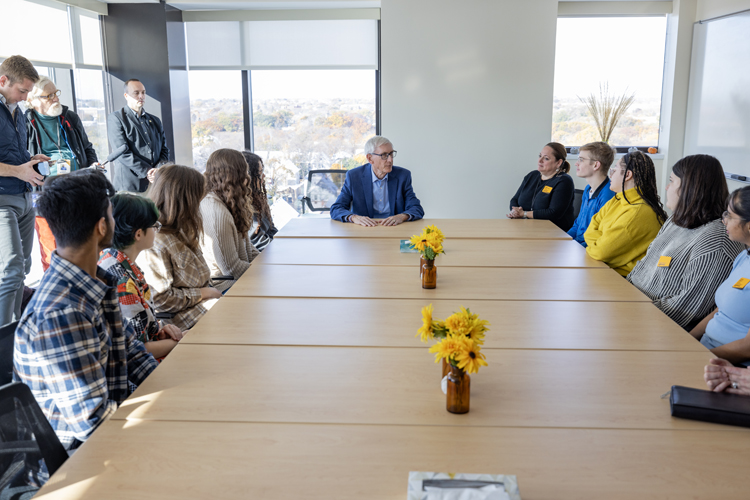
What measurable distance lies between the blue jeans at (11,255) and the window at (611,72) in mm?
5508

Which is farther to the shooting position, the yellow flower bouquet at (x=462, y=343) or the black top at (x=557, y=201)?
the black top at (x=557, y=201)

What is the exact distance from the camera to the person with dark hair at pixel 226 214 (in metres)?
3.46

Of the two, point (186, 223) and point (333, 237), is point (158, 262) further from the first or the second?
point (333, 237)

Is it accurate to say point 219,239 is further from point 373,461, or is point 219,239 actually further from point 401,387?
point 373,461

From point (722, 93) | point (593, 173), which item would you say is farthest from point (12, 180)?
point (722, 93)

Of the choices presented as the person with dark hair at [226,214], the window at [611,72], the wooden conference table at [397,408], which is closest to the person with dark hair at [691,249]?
the wooden conference table at [397,408]

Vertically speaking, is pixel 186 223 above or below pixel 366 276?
above

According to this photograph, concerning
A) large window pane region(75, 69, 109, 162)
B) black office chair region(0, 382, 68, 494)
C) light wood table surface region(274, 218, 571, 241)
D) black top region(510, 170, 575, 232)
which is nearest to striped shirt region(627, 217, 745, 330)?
light wood table surface region(274, 218, 571, 241)

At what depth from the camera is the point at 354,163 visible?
7.39 meters

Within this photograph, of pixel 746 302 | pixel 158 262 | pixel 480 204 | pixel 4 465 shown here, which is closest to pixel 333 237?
pixel 158 262

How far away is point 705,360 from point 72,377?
6.09 feet

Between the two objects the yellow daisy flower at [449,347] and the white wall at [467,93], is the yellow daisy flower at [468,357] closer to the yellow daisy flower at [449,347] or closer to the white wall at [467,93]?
the yellow daisy flower at [449,347]

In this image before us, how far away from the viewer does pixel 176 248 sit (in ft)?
9.12

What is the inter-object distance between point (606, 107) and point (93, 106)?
5.54m
